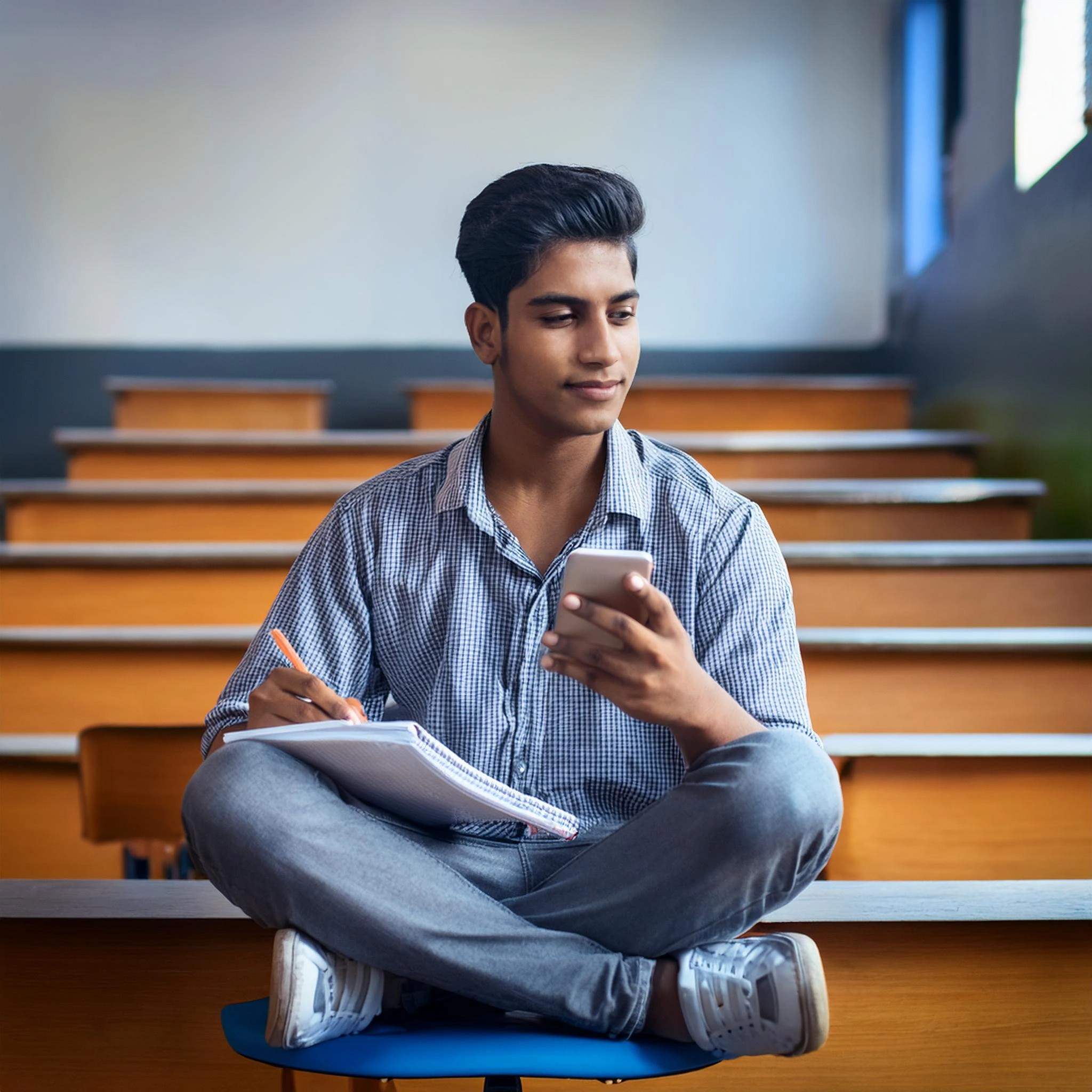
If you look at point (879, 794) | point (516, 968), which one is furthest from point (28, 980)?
point (879, 794)

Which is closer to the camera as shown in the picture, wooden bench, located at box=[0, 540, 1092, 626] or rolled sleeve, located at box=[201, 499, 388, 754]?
rolled sleeve, located at box=[201, 499, 388, 754]

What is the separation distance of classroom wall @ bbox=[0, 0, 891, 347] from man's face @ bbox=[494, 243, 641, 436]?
2497 millimetres

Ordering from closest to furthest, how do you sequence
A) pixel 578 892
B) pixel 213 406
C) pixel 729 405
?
pixel 578 892 → pixel 729 405 → pixel 213 406

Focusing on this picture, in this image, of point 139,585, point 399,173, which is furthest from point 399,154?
point 139,585

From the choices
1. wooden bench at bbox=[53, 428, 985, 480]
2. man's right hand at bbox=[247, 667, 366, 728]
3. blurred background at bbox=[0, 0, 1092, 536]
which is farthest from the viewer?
blurred background at bbox=[0, 0, 1092, 536]

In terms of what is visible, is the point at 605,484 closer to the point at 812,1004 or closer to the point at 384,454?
the point at 812,1004

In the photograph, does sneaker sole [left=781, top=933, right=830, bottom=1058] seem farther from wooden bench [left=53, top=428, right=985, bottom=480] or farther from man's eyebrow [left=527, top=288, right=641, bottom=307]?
wooden bench [left=53, top=428, right=985, bottom=480]

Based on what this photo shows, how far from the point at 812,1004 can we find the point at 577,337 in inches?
25.1

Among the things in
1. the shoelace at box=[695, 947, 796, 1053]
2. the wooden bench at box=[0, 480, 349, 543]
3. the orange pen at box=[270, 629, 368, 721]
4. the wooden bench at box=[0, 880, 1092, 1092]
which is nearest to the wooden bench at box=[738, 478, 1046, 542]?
the wooden bench at box=[0, 480, 349, 543]

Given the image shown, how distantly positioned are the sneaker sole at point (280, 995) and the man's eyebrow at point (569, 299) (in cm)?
63

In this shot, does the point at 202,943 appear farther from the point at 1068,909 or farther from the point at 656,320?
the point at 656,320

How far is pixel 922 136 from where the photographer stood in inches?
139

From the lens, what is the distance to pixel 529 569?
1192mm

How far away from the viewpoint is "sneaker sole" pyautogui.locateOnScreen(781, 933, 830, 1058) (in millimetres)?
853
